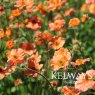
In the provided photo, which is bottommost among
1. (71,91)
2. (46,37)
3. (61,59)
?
(71,91)

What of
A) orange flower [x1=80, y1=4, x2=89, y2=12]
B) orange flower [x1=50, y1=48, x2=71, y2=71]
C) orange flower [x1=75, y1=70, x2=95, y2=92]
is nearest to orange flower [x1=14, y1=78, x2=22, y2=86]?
orange flower [x1=50, y1=48, x2=71, y2=71]

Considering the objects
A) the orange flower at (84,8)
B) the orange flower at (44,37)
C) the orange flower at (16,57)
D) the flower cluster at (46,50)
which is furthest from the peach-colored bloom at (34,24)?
the orange flower at (84,8)

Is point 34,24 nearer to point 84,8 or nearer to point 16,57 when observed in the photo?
point 16,57

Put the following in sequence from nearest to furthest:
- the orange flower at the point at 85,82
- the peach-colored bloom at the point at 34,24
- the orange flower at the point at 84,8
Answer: the orange flower at the point at 85,82, the peach-colored bloom at the point at 34,24, the orange flower at the point at 84,8

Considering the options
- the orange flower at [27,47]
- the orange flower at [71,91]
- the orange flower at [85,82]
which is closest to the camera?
the orange flower at [85,82]

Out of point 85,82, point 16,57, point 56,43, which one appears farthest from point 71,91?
point 56,43

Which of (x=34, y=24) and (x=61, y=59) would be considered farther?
(x=34, y=24)

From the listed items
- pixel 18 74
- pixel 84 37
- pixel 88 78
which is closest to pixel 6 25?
pixel 84 37

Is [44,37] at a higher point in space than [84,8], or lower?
lower

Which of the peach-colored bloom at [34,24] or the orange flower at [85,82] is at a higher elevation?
the peach-colored bloom at [34,24]

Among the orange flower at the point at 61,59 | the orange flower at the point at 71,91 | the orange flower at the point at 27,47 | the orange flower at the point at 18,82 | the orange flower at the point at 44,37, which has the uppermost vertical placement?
the orange flower at the point at 44,37

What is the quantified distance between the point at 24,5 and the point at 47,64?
531 mm

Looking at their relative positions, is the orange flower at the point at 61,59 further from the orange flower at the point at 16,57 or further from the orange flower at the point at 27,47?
the orange flower at the point at 27,47

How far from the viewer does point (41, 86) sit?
7.72ft
